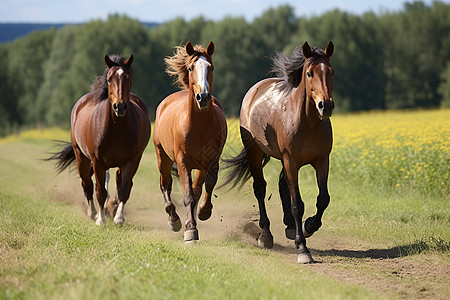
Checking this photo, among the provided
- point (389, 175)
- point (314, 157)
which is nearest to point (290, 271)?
point (314, 157)

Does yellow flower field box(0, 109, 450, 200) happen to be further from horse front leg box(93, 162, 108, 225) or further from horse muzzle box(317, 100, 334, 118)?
horse muzzle box(317, 100, 334, 118)

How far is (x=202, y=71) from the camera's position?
6.80 meters

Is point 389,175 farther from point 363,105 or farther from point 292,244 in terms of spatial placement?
point 363,105

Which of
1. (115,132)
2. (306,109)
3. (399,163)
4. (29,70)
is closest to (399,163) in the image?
(399,163)

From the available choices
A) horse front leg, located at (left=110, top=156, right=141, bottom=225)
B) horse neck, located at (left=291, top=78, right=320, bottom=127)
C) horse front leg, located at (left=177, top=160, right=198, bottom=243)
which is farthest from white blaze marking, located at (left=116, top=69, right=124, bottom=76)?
horse neck, located at (left=291, top=78, right=320, bottom=127)

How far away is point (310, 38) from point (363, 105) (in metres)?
8.70

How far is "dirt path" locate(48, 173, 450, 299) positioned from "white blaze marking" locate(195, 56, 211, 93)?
2417 mm

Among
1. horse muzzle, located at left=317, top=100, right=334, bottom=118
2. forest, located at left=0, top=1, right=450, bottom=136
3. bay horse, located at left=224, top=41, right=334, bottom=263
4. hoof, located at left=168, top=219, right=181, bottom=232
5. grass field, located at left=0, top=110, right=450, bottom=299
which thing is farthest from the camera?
forest, located at left=0, top=1, right=450, bottom=136

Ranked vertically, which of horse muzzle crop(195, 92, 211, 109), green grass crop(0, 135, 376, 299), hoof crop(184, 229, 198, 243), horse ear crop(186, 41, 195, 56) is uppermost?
horse ear crop(186, 41, 195, 56)

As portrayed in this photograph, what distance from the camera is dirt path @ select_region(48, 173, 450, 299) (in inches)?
217

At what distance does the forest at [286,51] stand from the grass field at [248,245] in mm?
35619

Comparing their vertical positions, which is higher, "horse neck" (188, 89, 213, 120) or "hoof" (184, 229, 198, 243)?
"horse neck" (188, 89, 213, 120)

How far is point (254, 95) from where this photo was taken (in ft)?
28.4

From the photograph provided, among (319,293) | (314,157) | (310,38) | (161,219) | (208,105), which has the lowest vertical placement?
(161,219)
